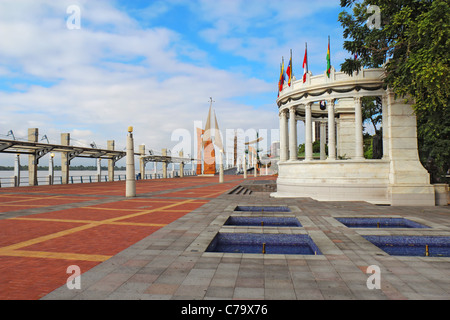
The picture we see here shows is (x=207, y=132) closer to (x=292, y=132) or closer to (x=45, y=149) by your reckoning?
(x=45, y=149)

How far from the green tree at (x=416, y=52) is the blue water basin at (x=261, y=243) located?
9.83 metres

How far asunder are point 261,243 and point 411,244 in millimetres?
4879

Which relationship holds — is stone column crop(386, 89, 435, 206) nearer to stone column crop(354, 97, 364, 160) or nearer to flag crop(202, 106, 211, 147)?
stone column crop(354, 97, 364, 160)

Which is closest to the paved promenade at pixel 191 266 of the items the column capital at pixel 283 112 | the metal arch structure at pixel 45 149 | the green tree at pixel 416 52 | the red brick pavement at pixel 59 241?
the red brick pavement at pixel 59 241

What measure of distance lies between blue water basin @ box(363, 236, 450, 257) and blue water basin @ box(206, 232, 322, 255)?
85.7 inches

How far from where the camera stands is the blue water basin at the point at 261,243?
894cm

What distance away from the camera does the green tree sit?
1239 cm

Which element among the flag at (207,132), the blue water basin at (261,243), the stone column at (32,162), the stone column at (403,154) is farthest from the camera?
the flag at (207,132)

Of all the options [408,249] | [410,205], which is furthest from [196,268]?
[410,205]

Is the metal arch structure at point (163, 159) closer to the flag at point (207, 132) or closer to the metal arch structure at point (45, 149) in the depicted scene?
the metal arch structure at point (45, 149)

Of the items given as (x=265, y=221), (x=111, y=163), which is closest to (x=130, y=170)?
(x=265, y=221)

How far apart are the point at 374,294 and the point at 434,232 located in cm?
648
